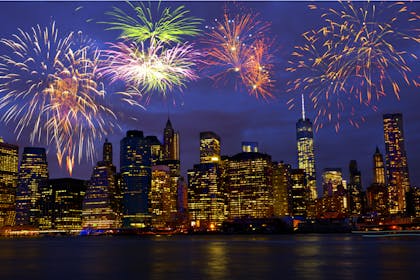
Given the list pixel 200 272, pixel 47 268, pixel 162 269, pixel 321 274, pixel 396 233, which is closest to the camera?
pixel 321 274

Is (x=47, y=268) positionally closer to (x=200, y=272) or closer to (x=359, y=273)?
(x=200, y=272)

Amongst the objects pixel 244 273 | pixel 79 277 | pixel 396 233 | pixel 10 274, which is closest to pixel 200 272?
pixel 244 273

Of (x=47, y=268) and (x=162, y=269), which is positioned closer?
(x=162, y=269)

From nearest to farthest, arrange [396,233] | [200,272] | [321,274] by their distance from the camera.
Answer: [321,274] → [200,272] → [396,233]

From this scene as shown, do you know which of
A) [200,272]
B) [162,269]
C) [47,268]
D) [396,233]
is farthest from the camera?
[396,233]

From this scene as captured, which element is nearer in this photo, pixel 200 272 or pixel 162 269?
pixel 200 272

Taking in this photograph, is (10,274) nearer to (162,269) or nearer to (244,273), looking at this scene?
(162,269)

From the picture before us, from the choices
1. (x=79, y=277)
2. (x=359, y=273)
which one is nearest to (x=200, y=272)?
(x=79, y=277)

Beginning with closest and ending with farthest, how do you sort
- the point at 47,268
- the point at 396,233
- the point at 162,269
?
the point at 162,269 → the point at 47,268 → the point at 396,233
